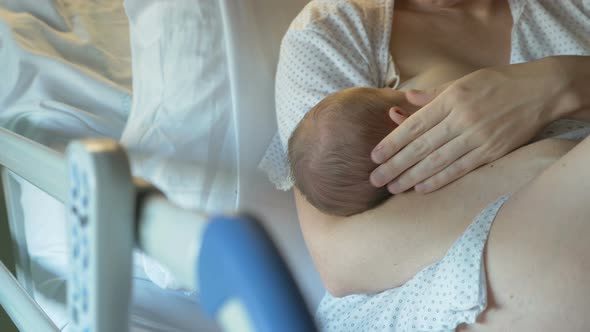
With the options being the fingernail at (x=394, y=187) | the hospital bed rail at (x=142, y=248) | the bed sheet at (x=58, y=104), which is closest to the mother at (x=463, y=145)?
the fingernail at (x=394, y=187)

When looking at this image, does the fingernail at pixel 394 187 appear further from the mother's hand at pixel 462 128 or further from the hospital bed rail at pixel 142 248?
the hospital bed rail at pixel 142 248

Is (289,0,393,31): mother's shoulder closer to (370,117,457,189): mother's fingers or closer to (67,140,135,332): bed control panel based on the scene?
(370,117,457,189): mother's fingers

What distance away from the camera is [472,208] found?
97 cm

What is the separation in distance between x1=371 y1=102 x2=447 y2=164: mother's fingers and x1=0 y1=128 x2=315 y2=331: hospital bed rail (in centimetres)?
62

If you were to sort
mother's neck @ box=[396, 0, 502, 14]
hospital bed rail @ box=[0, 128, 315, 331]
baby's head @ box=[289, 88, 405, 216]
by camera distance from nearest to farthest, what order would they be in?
hospital bed rail @ box=[0, 128, 315, 331]
baby's head @ box=[289, 88, 405, 216]
mother's neck @ box=[396, 0, 502, 14]

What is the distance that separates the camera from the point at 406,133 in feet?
3.35

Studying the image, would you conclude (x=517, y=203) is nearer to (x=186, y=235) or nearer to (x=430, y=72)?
(x=430, y=72)

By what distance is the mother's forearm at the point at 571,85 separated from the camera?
41.9 inches

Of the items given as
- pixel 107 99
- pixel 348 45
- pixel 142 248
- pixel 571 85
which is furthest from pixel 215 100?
pixel 142 248

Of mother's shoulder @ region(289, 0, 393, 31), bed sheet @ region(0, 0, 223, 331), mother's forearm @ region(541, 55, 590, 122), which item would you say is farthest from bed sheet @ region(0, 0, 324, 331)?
mother's forearm @ region(541, 55, 590, 122)

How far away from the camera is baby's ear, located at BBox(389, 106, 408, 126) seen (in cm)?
101

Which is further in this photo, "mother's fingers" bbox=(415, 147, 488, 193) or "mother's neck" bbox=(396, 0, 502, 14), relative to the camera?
"mother's neck" bbox=(396, 0, 502, 14)

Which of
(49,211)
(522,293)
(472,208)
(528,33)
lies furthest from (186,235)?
(528,33)

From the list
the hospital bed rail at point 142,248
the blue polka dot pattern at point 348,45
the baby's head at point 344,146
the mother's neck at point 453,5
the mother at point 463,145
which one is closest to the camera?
the hospital bed rail at point 142,248
